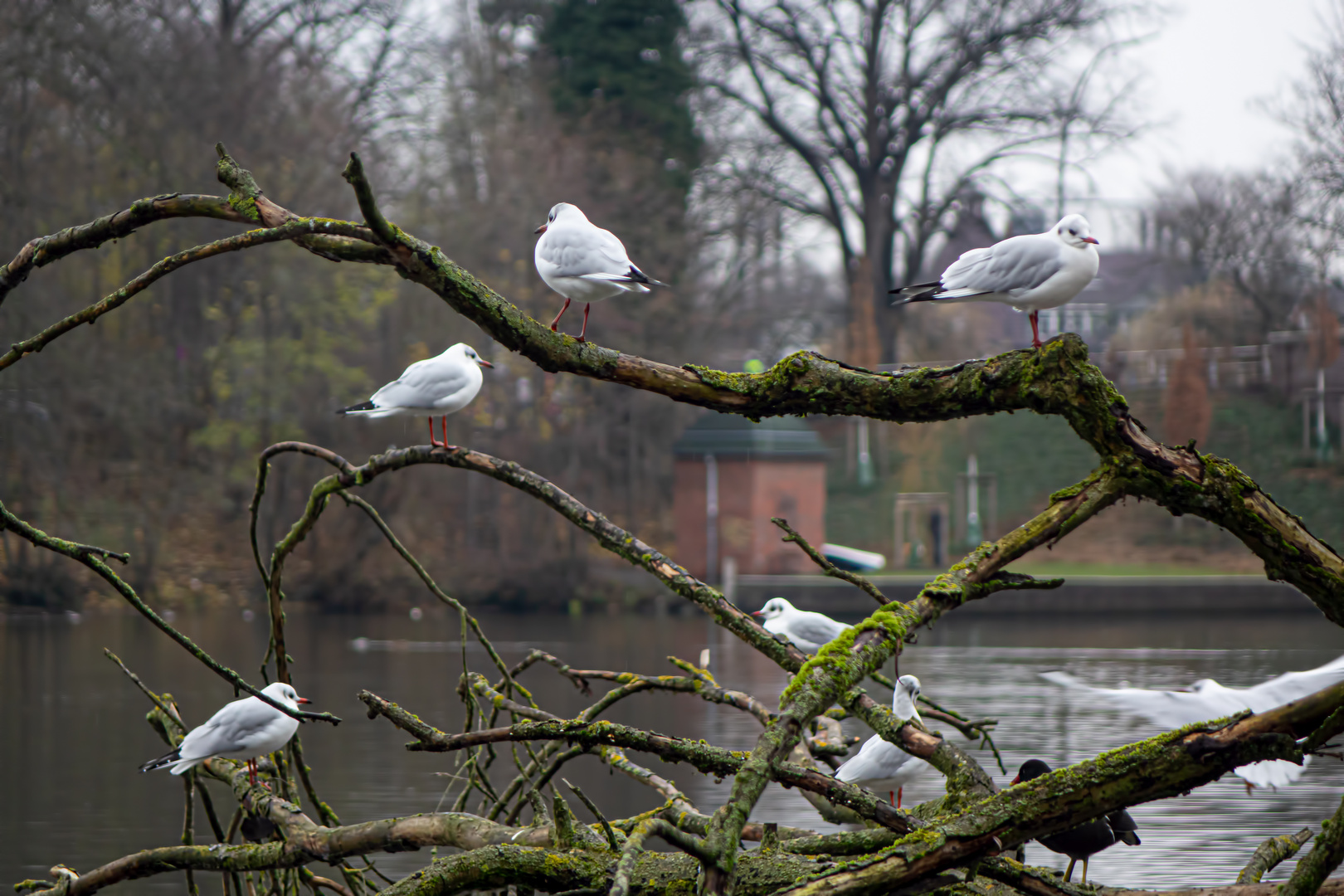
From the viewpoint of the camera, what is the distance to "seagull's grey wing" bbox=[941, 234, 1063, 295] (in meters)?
3.20

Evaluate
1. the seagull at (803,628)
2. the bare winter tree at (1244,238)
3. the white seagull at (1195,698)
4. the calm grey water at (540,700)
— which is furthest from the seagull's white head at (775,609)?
the bare winter tree at (1244,238)

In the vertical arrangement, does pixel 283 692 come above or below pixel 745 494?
above

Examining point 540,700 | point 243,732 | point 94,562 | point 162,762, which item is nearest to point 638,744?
point 94,562

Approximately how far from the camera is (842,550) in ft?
103

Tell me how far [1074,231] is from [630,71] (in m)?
32.2

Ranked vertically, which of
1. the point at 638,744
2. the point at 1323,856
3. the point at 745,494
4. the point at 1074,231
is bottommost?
the point at 745,494

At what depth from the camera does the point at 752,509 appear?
3069cm

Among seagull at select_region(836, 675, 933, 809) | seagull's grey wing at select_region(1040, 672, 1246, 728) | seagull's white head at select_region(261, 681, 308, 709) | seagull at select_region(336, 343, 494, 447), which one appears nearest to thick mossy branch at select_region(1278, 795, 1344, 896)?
seagull's grey wing at select_region(1040, 672, 1246, 728)

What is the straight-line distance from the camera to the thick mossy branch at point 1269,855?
328cm

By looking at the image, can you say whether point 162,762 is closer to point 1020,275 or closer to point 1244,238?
point 1020,275

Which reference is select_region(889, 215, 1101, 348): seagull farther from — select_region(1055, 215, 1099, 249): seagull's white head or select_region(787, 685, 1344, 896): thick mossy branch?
select_region(787, 685, 1344, 896): thick mossy branch

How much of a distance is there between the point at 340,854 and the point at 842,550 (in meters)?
28.8

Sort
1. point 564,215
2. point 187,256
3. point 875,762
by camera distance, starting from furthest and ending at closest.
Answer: point 875,762 < point 564,215 < point 187,256

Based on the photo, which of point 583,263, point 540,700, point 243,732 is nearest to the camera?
point 583,263
